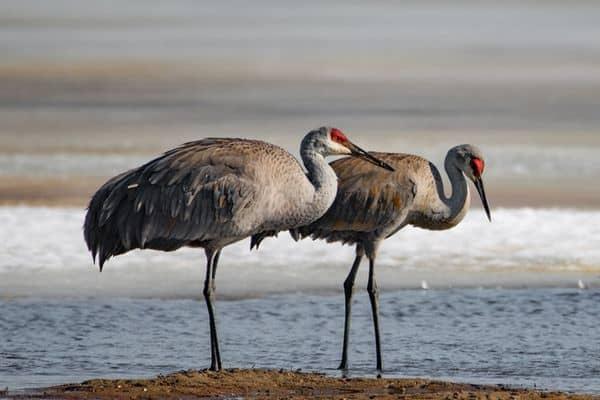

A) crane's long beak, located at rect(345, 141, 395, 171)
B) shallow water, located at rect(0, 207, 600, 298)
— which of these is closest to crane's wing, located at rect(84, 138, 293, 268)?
crane's long beak, located at rect(345, 141, 395, 171)

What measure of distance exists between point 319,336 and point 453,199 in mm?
1248

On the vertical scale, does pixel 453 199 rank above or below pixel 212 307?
above

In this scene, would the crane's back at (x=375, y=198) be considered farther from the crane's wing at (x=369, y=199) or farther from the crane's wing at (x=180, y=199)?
the crane's wing at (x=180, y=199)

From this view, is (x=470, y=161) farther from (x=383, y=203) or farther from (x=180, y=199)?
(x=180, y=199)

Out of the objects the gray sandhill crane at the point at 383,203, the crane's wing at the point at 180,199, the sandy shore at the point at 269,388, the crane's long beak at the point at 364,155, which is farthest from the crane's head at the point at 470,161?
the sandy shore at the point at 269,388

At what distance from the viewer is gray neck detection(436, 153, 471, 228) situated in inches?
386

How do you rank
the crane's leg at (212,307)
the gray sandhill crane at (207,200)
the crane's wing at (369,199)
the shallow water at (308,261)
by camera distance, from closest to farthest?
the crane's leg at (212,307), the gray sandhill crane at (207,200), the crane's wing at (369,199), the shallow water at (308,261)

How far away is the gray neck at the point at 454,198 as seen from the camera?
9805 mm

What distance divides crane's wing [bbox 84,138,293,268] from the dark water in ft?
2.53

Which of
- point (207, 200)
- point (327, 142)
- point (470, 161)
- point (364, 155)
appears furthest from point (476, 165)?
point (207, 200)

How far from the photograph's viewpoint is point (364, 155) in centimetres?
903

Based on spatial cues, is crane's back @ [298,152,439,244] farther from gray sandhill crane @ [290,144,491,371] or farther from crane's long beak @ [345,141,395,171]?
crane's long beak @ [345,141,395,171]

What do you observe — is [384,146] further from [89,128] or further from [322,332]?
[322,332]

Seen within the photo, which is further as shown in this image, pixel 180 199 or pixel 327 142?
pixel 327 142
